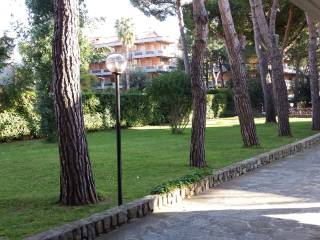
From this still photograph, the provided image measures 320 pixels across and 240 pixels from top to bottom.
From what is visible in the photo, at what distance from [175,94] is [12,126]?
7159mm

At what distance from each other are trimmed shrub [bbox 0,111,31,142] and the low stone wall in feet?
43.5

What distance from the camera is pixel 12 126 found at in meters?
21.3

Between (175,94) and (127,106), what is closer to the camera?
(175,94)

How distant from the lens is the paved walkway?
571 centimetres

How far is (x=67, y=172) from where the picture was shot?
6957 mm

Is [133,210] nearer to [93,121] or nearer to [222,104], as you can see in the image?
[93,121]

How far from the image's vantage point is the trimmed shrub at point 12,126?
20.8 m

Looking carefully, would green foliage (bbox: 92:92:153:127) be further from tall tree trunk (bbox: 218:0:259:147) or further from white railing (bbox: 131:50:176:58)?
white railing (bbox: 131:50:176:58)

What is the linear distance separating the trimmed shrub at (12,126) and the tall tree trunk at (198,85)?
12663 millimetres

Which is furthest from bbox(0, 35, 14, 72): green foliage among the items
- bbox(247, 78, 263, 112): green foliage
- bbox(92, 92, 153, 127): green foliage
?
bbox(247, 78, 263, 112): green foliage

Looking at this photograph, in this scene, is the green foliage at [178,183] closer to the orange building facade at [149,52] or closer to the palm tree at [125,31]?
the palm tree at [125,31]

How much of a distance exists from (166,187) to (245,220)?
155 centimetres

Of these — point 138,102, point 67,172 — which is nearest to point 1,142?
point 138,102

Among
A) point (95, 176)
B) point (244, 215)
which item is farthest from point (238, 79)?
point (244, 215)
